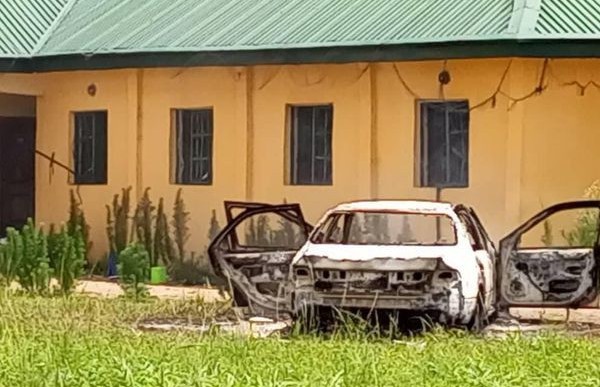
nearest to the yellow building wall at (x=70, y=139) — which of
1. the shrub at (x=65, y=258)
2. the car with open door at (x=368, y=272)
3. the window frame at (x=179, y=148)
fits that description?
the window frame at (x=179, y=148)

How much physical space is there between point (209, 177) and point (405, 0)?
13.3ft

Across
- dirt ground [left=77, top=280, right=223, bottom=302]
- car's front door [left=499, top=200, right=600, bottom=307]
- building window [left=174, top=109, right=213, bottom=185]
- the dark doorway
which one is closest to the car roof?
car's front door [left=499, top=200, right=600, bottom=307]

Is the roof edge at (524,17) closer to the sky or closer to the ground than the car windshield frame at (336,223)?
closer to the sky

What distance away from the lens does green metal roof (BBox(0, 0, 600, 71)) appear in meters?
18.9

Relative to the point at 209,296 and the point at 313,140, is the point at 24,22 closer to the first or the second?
the point at 313,140

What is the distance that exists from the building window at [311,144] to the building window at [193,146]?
4.68ft

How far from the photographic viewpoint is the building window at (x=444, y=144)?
66.5ft

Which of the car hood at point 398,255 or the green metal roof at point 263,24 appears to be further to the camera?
the green metal roof at point 263,24

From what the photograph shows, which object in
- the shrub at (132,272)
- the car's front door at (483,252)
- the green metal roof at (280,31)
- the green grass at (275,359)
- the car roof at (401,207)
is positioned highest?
the green metal roof at (280,31)

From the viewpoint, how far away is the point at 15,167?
87.0 feet

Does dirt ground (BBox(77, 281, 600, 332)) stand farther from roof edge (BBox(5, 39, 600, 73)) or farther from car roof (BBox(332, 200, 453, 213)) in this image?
roof edge (BBox(5, 39, 600, 73))

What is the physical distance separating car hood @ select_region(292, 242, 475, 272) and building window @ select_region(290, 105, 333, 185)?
6273mm

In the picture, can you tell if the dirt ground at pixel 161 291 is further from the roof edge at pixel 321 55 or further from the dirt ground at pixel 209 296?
the roof edge at pixel 321 55

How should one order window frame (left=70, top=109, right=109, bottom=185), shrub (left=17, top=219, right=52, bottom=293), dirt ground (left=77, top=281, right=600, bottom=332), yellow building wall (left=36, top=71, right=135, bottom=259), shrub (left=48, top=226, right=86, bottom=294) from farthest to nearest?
window frame (left=70, top=109, right=109, bottom=185), yellow building wall (left=36, top=71, right=135, bottom=259), shrub (left=48, top=226, right=86, bottom=294), shrub (left=17, top=219, right=52, bottom=293), dirt ground (left=77, top=281, right=600, bottom=332)
